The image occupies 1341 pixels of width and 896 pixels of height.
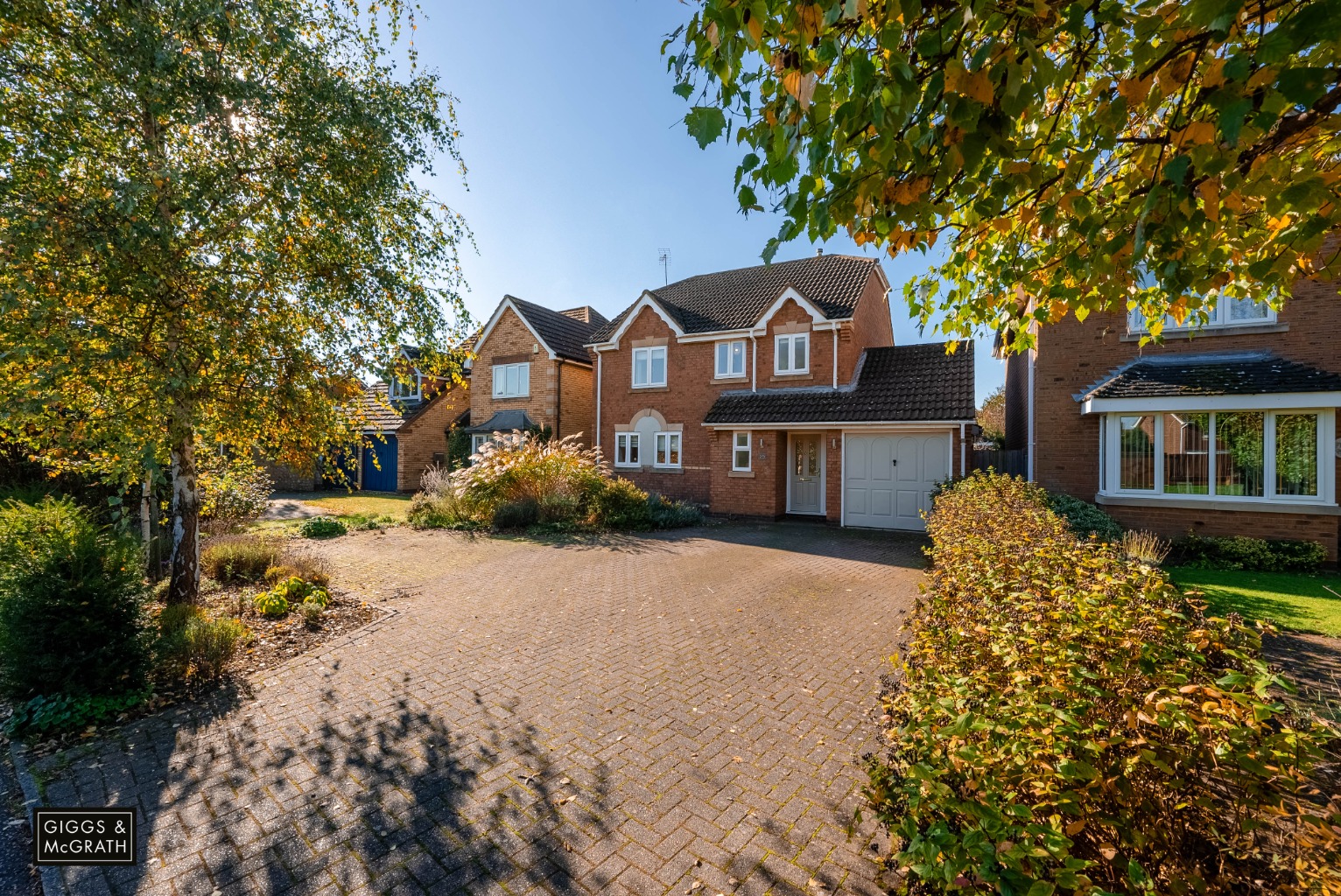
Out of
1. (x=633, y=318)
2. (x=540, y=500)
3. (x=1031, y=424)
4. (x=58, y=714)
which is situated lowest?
(x=58, y=714)

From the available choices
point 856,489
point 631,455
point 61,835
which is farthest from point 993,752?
point 631,455

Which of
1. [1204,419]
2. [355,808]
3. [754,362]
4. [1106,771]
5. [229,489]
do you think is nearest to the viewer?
[1106,771]

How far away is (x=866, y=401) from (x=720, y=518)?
18.3 ft

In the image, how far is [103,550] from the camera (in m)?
4.96

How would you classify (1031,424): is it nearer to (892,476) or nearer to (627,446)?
(892,476)

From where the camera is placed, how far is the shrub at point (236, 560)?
28.4 ft

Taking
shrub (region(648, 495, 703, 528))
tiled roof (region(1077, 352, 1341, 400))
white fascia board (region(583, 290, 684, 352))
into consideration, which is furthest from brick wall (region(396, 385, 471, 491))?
tiled roof (region(1077, 352, 1341, 400))

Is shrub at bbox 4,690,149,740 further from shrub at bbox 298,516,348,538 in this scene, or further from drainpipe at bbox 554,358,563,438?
drainpipe at bbox 554,358,563,438

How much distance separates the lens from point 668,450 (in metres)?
19.9

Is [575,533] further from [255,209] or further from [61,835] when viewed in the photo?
[61,835]

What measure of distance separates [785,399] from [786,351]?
68.0 inches

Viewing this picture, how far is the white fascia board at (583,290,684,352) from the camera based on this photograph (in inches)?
781

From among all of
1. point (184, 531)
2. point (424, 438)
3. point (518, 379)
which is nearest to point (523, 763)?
point (184, 531)

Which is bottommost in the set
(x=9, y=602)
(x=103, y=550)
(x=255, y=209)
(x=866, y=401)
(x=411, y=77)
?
(x=9, y=602)
